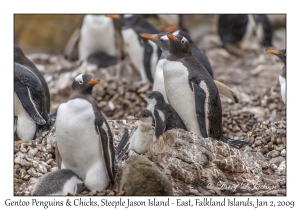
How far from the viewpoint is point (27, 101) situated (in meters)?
6.00

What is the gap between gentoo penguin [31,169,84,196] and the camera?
15.5 ft

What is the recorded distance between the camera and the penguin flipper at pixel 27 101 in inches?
236

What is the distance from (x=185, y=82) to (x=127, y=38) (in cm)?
473

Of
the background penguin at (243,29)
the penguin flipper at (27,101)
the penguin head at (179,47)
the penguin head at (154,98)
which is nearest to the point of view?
the penguin head at (154,98)

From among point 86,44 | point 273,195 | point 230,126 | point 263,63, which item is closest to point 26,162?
point 273,195

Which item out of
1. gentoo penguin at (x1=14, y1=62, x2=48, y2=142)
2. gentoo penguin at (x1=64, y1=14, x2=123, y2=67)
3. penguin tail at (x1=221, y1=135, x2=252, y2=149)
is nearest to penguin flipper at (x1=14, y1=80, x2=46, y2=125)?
gentoo penguin at (x1=14, y1=62, x2=48, y2=142)

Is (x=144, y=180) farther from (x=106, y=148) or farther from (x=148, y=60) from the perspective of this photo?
(x=148, y=60)

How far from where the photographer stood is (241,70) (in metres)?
11.2

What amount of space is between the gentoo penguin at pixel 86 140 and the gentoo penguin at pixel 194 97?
1.01 metres

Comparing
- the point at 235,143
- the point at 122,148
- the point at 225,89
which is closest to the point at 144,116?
the point at 122,148

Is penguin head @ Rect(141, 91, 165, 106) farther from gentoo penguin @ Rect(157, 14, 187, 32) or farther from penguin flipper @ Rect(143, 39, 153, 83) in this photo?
gentoo penguin @ Rect(157, 14, 187, 32)

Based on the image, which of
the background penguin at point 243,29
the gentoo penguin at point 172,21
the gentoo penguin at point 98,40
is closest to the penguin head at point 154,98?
the gentoo penguin at point 98,40

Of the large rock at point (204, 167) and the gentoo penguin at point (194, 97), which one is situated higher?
the gentoo penguin at point (194, 97)

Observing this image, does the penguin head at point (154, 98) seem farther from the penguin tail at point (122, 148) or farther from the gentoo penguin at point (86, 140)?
the gentoo penguin at point (86, 140)
